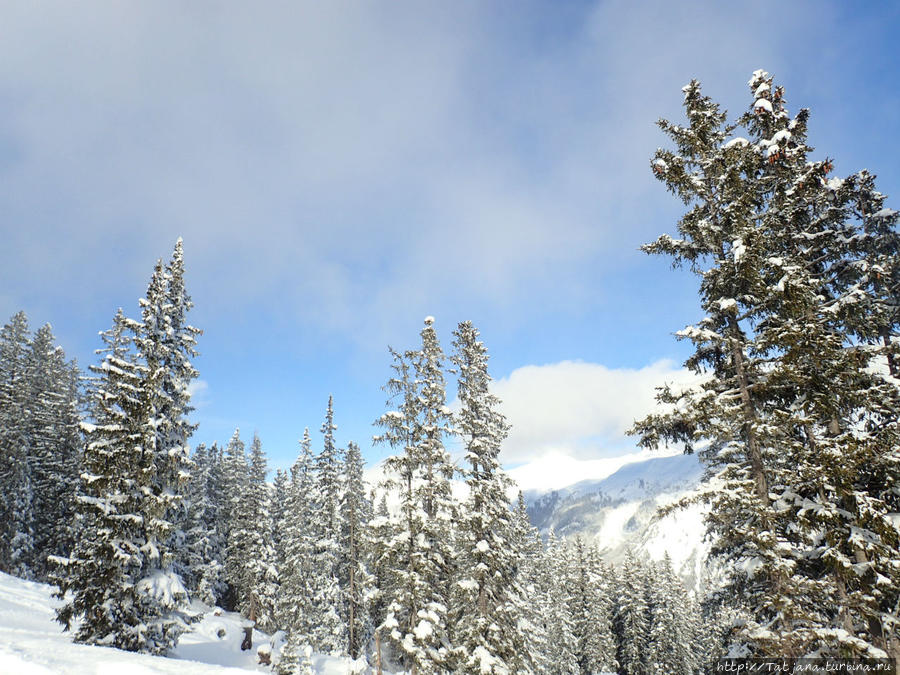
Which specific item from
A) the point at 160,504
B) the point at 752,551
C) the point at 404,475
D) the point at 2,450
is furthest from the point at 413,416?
the point at 2,450

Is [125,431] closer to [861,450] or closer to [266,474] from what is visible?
[861,450]

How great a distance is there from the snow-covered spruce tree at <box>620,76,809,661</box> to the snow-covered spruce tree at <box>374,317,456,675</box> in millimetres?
9992

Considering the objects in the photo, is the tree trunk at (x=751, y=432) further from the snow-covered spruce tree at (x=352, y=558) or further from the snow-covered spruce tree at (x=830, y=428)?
the snow-covered spruce tree at (x=352, y=558)

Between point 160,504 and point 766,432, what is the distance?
20133 mm

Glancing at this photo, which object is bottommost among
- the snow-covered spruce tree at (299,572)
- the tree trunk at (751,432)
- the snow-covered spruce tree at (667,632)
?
the snow-covered spruce tree at (667,632)

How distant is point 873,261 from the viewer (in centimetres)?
A: 1454

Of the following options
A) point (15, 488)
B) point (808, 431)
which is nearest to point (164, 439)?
point (808, 431)

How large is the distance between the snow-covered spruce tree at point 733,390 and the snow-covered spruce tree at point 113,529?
716 inches

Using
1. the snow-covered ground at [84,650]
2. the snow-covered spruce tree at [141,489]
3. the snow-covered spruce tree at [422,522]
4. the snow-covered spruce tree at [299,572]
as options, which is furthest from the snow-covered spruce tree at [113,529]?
the snow-covered spruce tree at [299,572]

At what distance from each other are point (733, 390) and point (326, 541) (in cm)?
3208

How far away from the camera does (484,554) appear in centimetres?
1945

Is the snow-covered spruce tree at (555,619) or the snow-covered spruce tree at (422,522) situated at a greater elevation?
the snow-covered spruce tree at (422,522)

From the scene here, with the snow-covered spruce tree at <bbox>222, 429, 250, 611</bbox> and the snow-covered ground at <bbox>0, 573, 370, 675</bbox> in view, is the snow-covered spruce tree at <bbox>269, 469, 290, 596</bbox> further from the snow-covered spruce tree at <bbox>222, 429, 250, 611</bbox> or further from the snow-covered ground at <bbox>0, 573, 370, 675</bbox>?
the snow-covered ground at <bbox>0, 573, 370, 675</bbox>

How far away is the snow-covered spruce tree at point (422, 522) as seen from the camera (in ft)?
60.1
